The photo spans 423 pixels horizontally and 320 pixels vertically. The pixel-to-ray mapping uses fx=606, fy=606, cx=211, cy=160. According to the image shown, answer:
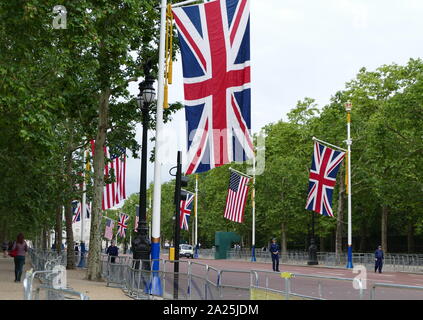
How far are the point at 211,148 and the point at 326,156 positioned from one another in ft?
75.5

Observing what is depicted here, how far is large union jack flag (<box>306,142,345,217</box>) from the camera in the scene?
37188 millimetres

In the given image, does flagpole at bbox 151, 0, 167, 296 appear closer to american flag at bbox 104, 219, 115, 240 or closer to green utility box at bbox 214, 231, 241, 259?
american flag at bbox 104, 219, 115, 240

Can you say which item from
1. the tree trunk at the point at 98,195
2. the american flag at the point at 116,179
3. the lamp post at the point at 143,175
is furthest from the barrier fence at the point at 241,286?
the american flag at the point at 116,179

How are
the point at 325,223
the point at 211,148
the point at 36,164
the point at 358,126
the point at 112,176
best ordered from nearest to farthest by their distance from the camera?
the point at 211,148
the point at 36,164
the point at 112,176
the point at 358,126
the point at 325,223

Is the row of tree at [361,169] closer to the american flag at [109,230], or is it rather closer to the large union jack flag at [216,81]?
the american flag at [109,230]

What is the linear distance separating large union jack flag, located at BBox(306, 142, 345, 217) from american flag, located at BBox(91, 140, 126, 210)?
12317 mm

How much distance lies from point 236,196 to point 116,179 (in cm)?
1578

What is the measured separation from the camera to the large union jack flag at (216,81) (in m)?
15.5

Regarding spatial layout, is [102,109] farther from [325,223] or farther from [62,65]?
[325,223]

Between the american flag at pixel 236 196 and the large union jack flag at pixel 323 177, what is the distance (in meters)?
8.57

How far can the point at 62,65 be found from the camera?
17016 mm

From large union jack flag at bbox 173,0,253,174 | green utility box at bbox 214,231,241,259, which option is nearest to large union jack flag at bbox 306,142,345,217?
large union jack flag at bbox 173,0,253,174

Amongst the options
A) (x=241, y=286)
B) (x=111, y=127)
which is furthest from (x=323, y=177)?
(x=241, y=286)
